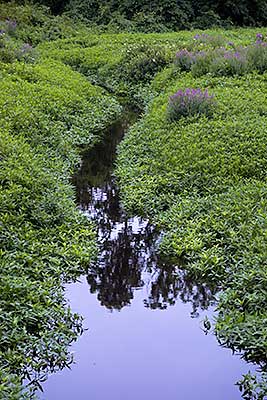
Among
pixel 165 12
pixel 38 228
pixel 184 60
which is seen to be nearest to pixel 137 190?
pixel 38 228

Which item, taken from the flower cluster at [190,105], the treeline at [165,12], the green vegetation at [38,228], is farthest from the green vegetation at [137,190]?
the treeline at [165,12]

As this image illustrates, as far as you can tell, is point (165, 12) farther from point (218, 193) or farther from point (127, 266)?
point (127, 266)

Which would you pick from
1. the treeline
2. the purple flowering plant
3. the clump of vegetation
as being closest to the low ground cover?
the clump of vegetation

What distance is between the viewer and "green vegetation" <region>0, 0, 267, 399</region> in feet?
18.3

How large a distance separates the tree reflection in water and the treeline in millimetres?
17908

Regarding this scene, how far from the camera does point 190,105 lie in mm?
11312

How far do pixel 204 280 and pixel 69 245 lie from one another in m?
1.68

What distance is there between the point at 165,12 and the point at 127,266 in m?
21.8

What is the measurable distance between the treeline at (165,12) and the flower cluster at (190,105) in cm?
1501

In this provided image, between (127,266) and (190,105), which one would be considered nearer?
(127,266)

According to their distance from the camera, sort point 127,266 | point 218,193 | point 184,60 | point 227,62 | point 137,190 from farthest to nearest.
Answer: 1. point 184,60
2. point 227,62
3. point 137,190
4. point 218,193
5. point 127,266

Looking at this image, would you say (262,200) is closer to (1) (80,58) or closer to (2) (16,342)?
(2) (16,342)

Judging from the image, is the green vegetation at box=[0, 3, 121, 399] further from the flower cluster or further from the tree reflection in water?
the flower cluster

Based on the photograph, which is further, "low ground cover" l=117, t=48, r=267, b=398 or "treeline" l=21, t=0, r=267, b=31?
"treeline" l=21, t=0, r=267, b=31
